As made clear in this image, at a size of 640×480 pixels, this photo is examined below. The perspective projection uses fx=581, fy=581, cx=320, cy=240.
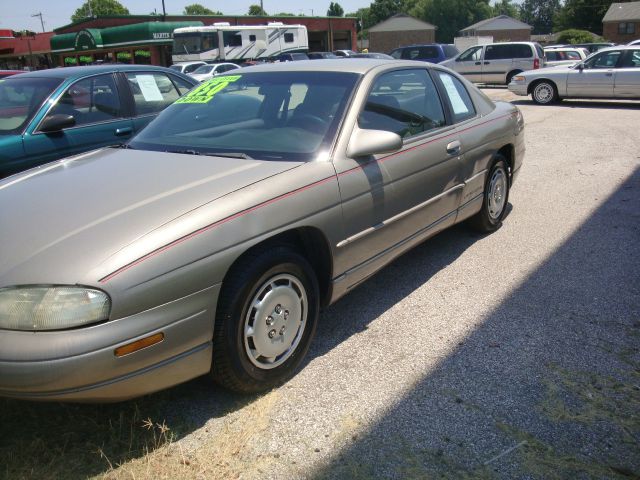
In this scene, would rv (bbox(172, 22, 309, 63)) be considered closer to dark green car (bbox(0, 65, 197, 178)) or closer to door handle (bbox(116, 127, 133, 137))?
dark green car (bbox(0, 65, 197, 178))

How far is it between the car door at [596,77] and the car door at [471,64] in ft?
20.2

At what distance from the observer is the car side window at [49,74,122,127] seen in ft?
18.4

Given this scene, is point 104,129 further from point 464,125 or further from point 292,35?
point 292,35

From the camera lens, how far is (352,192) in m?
3.17

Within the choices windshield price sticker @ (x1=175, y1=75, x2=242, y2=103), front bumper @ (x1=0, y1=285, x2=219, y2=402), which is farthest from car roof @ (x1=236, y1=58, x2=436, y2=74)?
front bumper @ (x1=0, y1=285, x2=219, y2=402)

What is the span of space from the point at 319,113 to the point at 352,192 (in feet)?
1.82

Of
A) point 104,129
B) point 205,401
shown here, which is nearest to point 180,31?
point 104,129

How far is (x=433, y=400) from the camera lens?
9.23 feet

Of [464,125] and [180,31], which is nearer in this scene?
[464,125]

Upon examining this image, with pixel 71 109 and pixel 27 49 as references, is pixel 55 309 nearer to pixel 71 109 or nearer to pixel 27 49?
pixel 71 109

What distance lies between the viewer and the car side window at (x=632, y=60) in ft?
46.3

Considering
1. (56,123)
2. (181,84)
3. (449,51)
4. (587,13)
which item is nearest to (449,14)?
(587,13)

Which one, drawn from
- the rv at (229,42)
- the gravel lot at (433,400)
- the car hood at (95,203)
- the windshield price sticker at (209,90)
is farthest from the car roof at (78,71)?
the rv at (229,42)

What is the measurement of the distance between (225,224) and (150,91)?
441 cm
